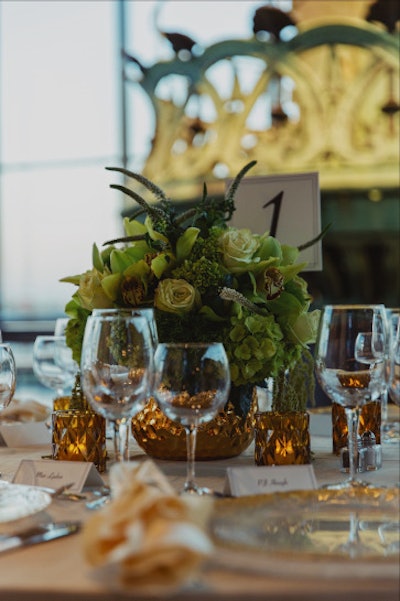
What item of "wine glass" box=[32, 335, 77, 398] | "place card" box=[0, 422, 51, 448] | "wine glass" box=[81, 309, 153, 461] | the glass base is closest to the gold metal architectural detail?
"wine glass" box=[32, 335, 77, 398]

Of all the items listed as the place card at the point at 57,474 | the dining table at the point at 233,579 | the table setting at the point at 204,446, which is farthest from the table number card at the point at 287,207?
the dining table at the point at 233,579

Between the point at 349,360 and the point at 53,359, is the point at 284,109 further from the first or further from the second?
the point at 349,360

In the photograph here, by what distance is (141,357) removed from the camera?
3.79 feet

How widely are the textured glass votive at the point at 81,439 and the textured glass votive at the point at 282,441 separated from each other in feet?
0.76

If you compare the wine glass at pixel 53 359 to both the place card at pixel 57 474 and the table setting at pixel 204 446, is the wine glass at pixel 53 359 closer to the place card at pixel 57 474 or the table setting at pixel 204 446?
the table setting at pixel 204 446

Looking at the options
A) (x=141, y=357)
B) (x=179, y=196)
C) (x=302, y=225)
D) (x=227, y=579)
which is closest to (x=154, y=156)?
(x=179, y=196)

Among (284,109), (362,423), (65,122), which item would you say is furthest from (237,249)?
(65,122)

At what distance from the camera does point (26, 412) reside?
6.60 feet

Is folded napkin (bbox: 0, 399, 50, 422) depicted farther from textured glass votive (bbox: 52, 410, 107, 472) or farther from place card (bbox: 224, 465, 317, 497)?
place card (bbox: 224, 465, 317, 497)

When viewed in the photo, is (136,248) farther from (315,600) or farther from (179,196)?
(179,196)

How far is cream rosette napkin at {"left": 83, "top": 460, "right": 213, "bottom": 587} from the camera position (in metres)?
0.72

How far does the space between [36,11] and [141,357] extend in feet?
18.7

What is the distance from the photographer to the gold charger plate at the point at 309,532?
0.82 meters

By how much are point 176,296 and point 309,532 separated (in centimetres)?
53
